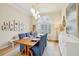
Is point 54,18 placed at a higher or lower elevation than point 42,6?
lower

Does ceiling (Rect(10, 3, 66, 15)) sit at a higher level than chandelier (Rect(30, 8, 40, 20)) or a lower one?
higher

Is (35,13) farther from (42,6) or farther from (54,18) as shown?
(54,18)

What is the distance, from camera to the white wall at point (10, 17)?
6.09ft

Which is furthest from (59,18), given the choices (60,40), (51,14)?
(60,40)

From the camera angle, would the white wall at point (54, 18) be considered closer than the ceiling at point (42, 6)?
No

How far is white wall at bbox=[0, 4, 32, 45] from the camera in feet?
6.09

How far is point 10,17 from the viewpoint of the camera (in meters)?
1.89

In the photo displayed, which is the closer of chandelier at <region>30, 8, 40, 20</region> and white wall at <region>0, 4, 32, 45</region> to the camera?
white wall at <region>0, 4, 32, 45</region>

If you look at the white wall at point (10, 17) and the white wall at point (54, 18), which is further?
the white wall at point (54, 18)

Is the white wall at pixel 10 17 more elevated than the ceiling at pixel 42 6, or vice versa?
the ceiling at pixel 42 6

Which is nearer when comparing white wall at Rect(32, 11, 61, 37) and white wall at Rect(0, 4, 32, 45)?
white wall at Rect(0, 4, 32, 45)

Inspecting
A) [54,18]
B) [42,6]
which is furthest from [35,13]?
[54,18]

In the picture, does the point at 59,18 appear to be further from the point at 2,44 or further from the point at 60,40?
the point at 2,44

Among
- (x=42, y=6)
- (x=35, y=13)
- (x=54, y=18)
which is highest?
(x=42, y=6)
